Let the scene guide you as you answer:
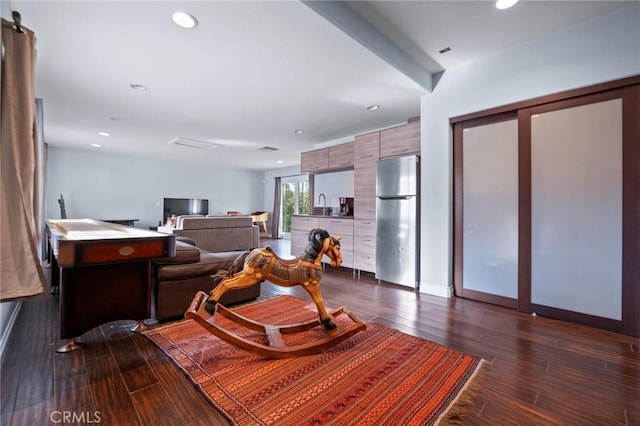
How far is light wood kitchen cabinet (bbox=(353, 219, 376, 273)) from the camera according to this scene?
3904 mm

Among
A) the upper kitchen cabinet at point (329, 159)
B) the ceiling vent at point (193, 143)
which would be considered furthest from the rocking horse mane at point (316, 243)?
the ceiling vent at point (193, 143)

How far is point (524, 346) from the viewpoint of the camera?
1931 mm

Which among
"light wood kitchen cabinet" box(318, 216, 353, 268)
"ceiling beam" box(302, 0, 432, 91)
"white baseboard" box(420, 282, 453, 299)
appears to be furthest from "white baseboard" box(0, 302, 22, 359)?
"white baseboard" box(420, 282, 453, 299)

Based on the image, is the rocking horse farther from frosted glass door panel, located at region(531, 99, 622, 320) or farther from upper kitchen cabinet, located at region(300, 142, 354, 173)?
upper kitchen cabinet, located at region(300, 142, 354, 173)

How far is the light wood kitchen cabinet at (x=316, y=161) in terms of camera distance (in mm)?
4930

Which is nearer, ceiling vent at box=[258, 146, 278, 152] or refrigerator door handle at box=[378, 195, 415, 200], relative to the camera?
refrigerator door handle at box=[378, 195, 415, 200]

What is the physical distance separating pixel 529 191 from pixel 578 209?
38 cm

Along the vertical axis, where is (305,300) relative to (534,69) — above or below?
below

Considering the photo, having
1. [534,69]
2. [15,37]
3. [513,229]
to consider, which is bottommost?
[513,229]

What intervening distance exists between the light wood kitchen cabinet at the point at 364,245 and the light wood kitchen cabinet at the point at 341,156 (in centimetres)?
105

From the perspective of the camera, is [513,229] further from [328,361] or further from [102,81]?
[102,81]

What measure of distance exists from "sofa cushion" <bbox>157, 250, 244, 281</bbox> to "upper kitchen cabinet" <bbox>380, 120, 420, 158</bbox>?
2.50 meters

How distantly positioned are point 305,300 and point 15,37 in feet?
8.90

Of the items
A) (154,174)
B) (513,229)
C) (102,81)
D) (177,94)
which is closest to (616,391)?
(513,229)
